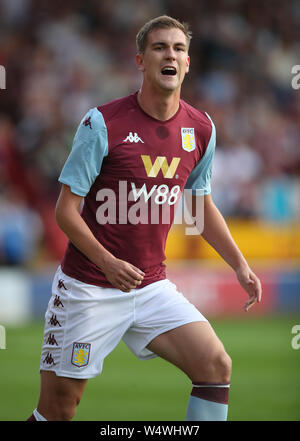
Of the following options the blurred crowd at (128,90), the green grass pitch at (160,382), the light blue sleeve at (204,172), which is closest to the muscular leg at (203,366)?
the light blue sleeve at (204,172)

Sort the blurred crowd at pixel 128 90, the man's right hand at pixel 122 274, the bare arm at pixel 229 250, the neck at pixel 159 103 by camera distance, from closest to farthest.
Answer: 1. the man's right hand at pixel 122 274
2. the neck at pixel 159 103
3. the bare arm at pixel 229 250
4. the blurred crowd at pixel 128 90

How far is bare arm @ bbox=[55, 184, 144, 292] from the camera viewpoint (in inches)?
166

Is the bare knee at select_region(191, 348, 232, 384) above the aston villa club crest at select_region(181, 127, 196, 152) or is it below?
below

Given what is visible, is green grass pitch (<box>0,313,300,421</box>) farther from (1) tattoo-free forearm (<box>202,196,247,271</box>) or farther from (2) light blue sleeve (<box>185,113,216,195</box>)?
(2) light blue sleeve (<box>185,113,216,195</box>)

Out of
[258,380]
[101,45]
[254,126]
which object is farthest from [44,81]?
[258,380]

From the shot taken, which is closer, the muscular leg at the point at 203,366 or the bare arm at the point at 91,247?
the bare arm at the point at 91,247

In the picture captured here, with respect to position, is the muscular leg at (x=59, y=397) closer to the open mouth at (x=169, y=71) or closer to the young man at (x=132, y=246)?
the young man at (x=132, y=246)

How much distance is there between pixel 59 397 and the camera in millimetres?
4492

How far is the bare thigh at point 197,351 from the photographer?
445 centimetres

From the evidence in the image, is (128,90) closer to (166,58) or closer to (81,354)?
(166,58)

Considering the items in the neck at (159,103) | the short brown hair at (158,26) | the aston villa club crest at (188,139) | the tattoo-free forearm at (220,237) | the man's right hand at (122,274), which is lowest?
the man's right hand at (122,274)

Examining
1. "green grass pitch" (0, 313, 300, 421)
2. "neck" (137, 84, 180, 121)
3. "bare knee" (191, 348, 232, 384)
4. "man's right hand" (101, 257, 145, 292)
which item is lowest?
"green grass pitch" (0, 313, 300, 421)

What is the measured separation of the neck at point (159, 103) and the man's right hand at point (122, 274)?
3.05 ft

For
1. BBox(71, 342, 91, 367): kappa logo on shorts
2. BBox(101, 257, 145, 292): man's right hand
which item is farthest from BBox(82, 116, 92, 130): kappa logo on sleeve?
BBox(71, 342, 91, 367): kappa logo on shorts
